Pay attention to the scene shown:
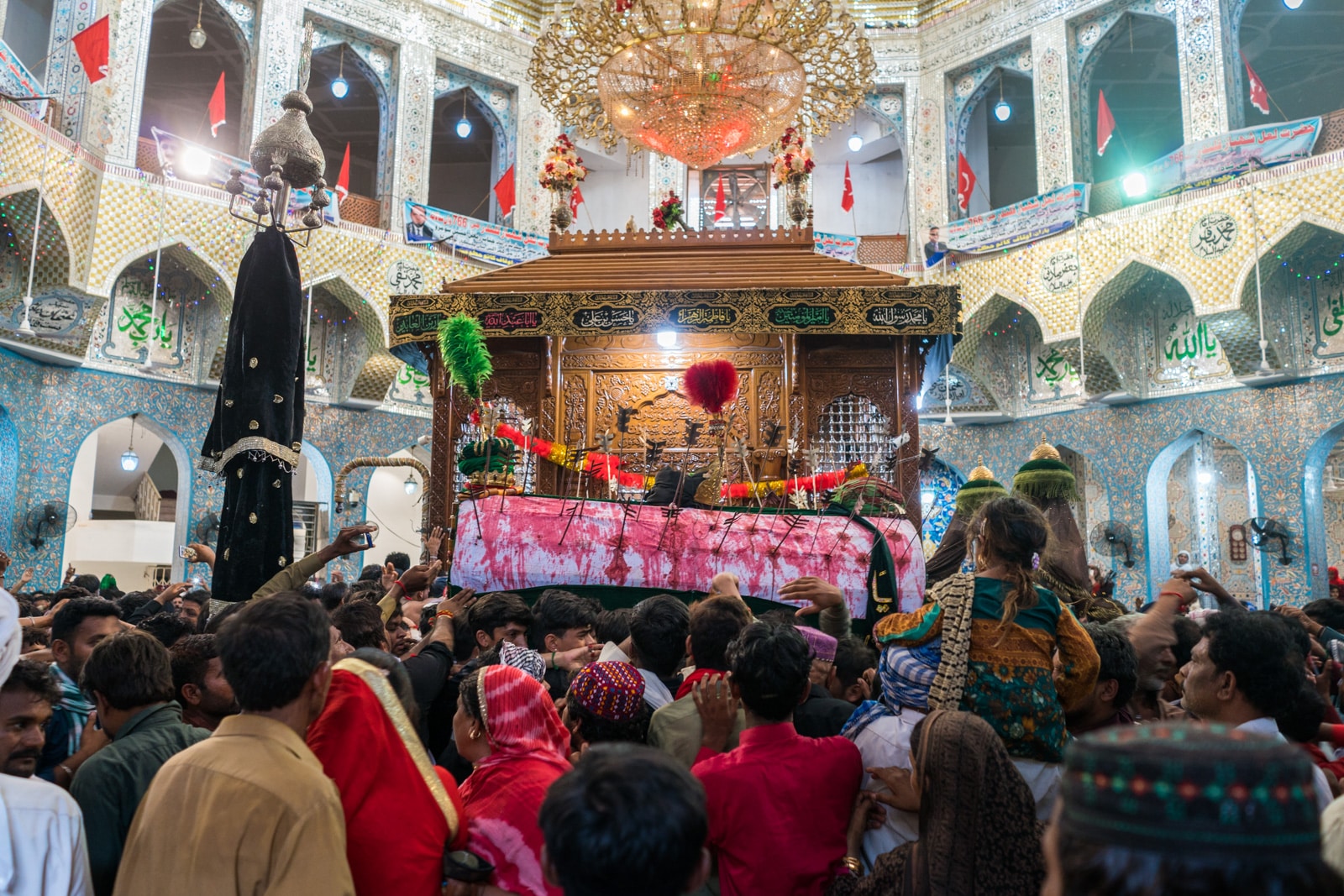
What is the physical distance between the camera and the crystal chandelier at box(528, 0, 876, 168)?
6.91 metres

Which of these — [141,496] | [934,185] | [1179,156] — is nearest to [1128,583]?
[1179,156]

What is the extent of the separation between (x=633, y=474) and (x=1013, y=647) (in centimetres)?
526

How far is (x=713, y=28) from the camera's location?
6.79 metres

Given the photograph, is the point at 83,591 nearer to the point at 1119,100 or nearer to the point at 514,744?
the point at 514,744

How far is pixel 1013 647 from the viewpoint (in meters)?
2.15

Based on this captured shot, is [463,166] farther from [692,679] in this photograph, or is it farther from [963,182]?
[692,679]

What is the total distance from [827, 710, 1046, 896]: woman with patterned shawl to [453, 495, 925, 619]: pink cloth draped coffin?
325 centimetres

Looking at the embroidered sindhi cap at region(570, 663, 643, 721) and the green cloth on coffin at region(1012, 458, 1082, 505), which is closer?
the embroidered sindhi cap at region(570, 663, 643, 721)

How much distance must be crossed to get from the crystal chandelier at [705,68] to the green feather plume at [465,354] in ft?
9.00

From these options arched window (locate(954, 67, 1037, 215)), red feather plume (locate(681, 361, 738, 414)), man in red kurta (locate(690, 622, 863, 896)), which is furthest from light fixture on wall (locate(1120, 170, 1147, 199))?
man in red kurta (locate(690, 622, 863, 896))

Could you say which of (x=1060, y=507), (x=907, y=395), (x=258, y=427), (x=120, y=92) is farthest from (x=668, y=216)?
(x=120, y=92)

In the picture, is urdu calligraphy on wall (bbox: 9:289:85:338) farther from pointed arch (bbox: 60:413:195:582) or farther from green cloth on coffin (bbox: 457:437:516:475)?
green cloth on coffin (bbox: 457:437:516:475)

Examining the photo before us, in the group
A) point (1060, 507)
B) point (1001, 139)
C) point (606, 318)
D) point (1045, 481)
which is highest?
point (1001, 139)

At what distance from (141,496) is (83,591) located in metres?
13.0
